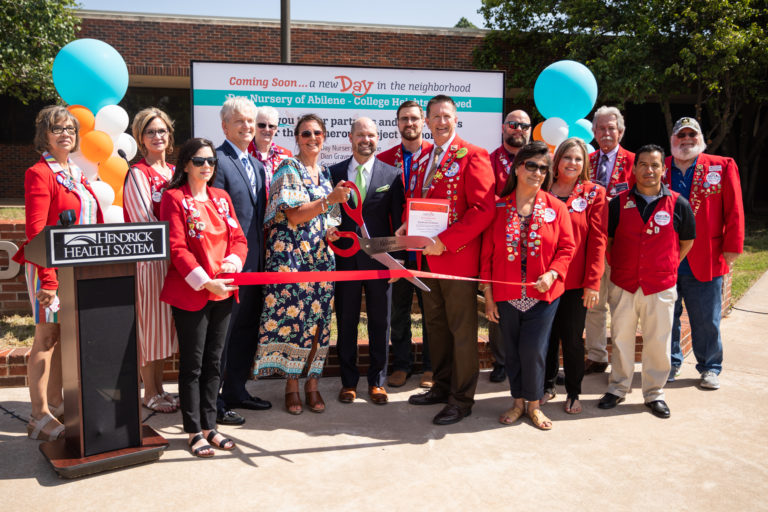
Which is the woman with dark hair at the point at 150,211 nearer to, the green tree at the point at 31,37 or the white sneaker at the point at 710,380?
the white sneaker at the point at 710,380

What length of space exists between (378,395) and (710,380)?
2.53 meters

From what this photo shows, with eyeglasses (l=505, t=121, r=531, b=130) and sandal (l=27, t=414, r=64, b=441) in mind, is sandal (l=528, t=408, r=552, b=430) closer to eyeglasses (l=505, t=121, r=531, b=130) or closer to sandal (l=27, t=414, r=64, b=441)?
eyeglasses (l=505, t=121, r=531, b=130)

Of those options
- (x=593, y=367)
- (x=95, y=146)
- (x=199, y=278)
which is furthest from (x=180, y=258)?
(x=593, y=367)

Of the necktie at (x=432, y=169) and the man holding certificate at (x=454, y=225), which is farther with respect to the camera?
the necktie at (x=432, y=169)

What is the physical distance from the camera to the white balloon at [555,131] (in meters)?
5.31

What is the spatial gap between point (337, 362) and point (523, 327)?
1.63 metres

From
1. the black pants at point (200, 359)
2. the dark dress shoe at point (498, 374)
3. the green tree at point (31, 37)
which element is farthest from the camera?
the green tree at point (31, 37)

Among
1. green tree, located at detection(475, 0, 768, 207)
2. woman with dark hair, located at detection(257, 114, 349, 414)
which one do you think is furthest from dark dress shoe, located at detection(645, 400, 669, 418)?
green tree, located at detection(475, 0, 768, 207)

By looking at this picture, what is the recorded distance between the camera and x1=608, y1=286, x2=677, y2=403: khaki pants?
4.14 meters

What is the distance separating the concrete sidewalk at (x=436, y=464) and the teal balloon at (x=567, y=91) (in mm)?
2604

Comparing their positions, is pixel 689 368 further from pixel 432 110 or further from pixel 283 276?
pixel 283 276

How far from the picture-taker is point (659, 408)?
13.4ft

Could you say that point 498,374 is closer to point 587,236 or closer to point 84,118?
point 587,236

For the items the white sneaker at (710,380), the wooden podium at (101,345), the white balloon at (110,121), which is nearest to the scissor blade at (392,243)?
the wooden podium at (101,345)
